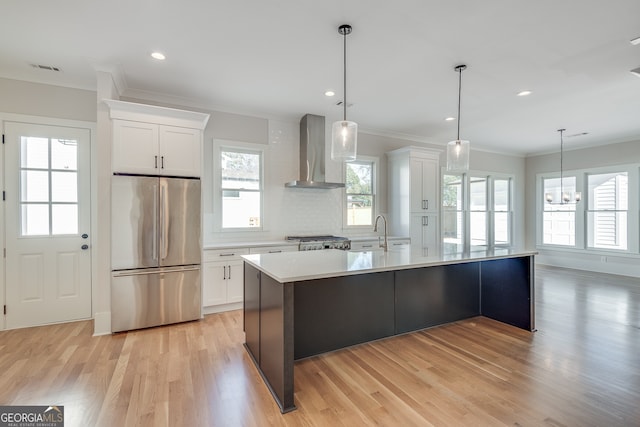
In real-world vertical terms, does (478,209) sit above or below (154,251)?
above

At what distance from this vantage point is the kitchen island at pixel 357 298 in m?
2.05

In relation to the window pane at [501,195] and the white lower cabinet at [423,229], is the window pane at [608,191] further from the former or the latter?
the white lower cabinet at [423,229]

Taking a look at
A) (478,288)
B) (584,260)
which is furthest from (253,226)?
(584,260)

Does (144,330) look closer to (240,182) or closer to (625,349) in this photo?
(240,182)

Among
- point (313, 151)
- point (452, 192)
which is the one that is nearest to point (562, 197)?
point (452, 192)

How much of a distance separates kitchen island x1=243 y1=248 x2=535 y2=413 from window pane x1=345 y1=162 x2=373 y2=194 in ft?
8.19

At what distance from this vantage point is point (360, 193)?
5.56 meters

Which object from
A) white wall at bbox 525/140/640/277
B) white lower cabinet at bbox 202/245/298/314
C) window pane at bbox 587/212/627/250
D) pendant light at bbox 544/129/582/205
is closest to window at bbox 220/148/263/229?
white lower cabinet at bbox 202/245/298/314

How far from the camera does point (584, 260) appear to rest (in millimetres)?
6734

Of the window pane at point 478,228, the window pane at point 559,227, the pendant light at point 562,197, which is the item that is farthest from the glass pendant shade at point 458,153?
the window pane at point 559,227

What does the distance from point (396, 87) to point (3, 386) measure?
4.58m

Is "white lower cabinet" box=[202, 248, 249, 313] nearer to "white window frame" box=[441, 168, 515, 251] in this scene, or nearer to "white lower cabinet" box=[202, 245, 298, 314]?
"white lower cabinet" box=[202, 245, 298, 314]

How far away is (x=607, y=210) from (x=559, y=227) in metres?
0.97

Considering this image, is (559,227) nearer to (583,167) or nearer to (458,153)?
(583,167)
